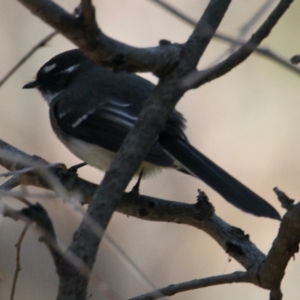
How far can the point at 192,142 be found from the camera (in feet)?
15.3

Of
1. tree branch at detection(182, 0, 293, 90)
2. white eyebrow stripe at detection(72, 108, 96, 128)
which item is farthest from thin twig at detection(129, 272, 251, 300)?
white eyebrow stripe at detection(72, 108, 96, 128)

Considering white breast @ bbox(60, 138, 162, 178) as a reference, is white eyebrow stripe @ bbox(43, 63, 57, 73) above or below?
above

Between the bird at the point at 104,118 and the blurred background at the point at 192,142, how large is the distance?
2.55 feet

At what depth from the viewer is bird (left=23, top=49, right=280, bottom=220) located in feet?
9.94

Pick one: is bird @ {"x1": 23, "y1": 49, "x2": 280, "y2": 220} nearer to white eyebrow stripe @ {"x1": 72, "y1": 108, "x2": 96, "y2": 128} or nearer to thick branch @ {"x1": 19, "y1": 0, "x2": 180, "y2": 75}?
white eyebrow stripe @ {"x1": 72, "y1": 108, "x2": 96, "y2": 128}

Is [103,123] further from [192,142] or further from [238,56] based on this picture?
[238,56]

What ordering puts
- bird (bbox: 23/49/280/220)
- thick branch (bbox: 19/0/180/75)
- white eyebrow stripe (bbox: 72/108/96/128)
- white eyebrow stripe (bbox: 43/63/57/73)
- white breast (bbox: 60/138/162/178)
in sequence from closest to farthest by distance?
thick branch (bbox: 19/0/180/75), bird (bbox: 23/49/280/220), white breast (bbox: 60/138/162/178), white eyebrow stripe (bbox: 72/108/96/128), white eyebrow stripe (bbox: 43/63/57/73)

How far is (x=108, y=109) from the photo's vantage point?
348 cm

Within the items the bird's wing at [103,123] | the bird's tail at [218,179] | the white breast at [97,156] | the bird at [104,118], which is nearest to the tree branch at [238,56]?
the bird's tail at [218,179]

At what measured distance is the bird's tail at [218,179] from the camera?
2275mm

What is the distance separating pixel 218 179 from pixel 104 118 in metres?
0.90

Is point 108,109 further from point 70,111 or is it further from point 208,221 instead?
point 208,221

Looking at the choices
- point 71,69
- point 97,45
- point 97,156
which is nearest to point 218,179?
point 97,156

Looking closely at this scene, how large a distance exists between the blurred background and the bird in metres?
0.78
